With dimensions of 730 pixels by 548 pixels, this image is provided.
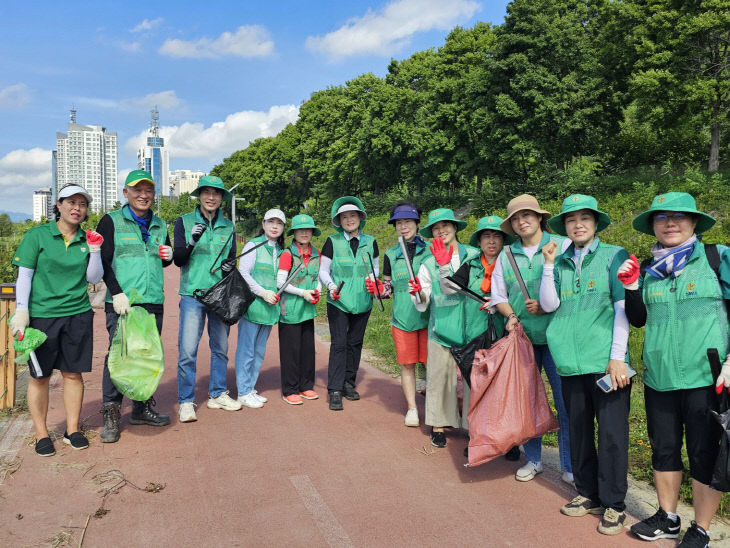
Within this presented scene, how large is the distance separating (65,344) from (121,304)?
52cm

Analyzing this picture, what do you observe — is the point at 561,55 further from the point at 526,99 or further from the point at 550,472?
the point at 550,472

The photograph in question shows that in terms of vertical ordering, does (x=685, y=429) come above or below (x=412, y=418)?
above

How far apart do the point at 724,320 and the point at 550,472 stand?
6.27ft

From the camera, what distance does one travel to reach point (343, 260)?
19.8ft

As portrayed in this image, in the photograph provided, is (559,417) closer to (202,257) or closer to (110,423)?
(202,257)

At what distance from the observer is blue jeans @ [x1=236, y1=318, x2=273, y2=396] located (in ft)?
19.6

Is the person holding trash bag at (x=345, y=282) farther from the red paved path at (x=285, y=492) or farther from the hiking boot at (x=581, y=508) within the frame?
the hiking boot at (x=581, y=508)

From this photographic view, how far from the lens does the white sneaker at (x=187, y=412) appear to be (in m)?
5.45

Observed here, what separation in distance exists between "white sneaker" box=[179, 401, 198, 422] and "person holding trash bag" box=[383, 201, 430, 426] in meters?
2.06

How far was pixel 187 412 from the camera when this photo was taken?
548cm

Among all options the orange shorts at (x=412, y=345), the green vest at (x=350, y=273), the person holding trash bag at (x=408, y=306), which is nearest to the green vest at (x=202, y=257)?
the green vest at (x=350, y=273)

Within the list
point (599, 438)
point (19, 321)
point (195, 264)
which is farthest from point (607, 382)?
point (19, 321)

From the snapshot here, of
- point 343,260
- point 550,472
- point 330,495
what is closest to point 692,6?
point 343,260

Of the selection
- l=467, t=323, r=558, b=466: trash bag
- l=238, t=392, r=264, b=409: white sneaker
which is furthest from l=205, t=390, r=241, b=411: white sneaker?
l=467, t=323, r=558, b=466: trash bag
